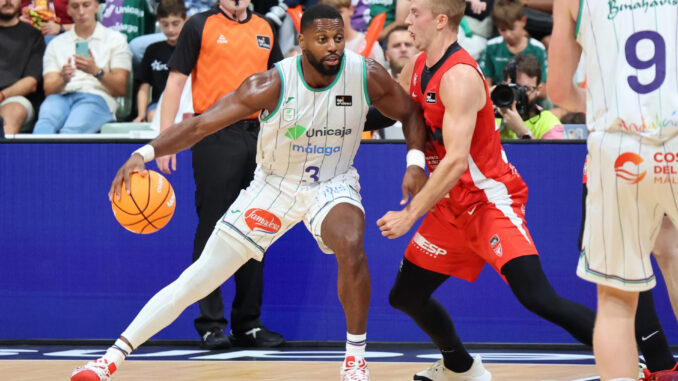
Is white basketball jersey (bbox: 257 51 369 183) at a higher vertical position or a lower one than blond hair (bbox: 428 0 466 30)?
lower

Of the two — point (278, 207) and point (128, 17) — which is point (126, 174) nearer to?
point (278, 207)

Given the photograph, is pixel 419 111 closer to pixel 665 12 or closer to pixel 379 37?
pixel 665 12

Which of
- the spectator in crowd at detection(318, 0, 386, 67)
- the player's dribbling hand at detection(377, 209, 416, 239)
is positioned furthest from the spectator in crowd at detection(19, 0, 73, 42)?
the player's dribbling hand at detection(377, 209, 416, 239)

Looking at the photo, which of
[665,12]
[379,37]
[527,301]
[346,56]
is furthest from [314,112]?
[379,37]

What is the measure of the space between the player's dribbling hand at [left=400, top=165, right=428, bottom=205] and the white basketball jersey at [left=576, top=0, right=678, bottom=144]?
139 cm

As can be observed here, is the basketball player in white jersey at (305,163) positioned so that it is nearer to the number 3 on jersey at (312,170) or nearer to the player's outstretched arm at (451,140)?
the number 3 on jersey at (312,170)

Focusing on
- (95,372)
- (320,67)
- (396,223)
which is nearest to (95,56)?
(320,67)

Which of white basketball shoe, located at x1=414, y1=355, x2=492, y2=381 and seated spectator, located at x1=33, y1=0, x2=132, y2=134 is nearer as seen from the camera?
white basketball shoe, located at x1=414, y1=355, x2=492, y2=381

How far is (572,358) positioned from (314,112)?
93.3 inches

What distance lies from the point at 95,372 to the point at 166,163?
2.07 metres

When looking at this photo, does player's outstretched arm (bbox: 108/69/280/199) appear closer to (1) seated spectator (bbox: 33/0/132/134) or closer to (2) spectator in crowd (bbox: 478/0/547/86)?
(1) seated spectator (bbox: 33/0/132/134)

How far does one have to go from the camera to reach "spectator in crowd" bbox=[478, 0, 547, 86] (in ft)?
27.8

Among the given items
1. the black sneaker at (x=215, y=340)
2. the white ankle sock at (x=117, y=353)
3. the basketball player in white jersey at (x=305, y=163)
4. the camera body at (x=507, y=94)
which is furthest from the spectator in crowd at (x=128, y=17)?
the white ankle sock at (x=117, y=353)

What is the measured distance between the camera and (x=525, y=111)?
23.1 ft
